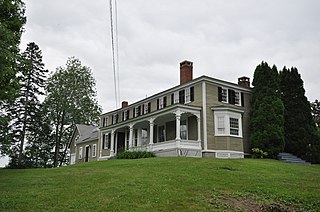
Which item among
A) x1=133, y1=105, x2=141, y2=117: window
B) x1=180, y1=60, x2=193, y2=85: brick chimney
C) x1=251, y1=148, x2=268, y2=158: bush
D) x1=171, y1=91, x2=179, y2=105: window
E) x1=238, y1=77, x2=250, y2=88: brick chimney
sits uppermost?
x1=180, y1=60, x2=193, y2=85: brick chimney

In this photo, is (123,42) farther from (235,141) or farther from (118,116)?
(118,116)

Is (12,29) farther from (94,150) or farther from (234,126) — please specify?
(94,150)

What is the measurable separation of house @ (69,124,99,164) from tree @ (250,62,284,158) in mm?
22246

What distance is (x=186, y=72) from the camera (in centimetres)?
2927

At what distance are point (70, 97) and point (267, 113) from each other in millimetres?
29164

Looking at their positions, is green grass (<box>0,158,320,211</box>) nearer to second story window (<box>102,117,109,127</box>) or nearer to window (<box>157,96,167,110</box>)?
window (<box>157,96,167,110</box>)

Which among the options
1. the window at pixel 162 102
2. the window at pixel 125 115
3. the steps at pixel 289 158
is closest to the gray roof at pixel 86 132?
the window at pixel 125 115

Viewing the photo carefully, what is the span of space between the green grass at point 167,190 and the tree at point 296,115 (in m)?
9.96

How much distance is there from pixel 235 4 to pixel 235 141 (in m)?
13.3

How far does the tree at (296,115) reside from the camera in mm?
26750

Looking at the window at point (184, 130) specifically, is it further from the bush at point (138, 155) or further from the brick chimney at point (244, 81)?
the brick chimney at point (244, 81)

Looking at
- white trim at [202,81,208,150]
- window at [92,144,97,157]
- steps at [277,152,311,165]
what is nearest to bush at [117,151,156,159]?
white trim at [202,81,208,150]

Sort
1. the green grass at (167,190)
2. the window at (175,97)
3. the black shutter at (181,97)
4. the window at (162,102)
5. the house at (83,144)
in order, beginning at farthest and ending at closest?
the house at (83,144)
the window at (162,102)
the window at (175,97)
the black shutter at (181,97)
the green grass at (167,190)

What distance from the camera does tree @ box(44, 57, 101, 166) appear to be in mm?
46188
